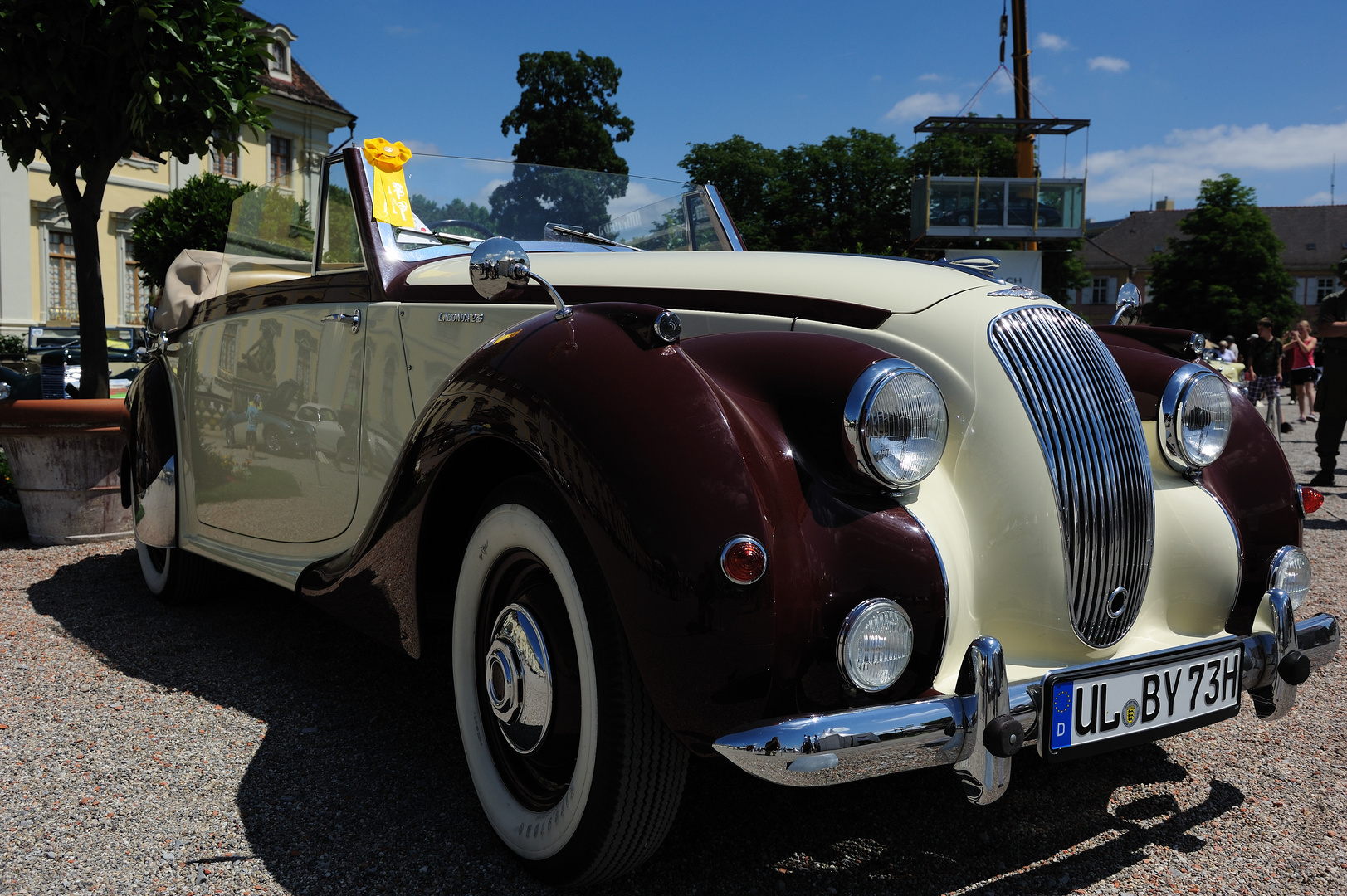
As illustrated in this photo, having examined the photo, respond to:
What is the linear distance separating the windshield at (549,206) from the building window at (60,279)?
87.7ft

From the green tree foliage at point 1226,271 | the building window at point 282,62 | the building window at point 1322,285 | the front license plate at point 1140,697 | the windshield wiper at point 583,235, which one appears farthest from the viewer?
the building window at point 1322,285

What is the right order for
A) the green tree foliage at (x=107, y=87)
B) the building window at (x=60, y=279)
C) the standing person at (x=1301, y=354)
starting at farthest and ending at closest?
1. the building window at (x=60, y=279)
2. the standing person at (x=1301, y=354)
3. the green tree foliage at (x=107, y=87)

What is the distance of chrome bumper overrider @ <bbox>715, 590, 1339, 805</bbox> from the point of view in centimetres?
147

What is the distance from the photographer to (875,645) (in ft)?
5.16

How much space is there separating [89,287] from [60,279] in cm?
2421

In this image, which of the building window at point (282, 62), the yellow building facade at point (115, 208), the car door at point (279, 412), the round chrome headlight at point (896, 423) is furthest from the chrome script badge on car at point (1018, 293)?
the building window at point (282, 62)

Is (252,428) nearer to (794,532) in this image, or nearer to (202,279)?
(202,279)

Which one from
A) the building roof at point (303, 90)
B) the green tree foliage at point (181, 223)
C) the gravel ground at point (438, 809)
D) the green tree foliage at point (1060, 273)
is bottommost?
the gravel ground at point (438, 809)

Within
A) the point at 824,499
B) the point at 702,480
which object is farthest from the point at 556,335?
the point at 824,499

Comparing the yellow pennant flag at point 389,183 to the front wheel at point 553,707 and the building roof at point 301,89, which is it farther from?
the building roof at point 301,89

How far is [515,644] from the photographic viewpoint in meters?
1.91

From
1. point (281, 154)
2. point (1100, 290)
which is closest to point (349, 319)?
point (281, 154)

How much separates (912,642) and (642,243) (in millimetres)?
2166

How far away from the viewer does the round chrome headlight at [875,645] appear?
1.55 meters
